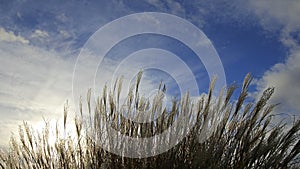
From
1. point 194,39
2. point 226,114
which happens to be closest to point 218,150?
point 226,114

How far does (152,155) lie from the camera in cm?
483

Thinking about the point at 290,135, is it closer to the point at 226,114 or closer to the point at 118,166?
the point at 226,114

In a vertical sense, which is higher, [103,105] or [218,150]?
[103,105]

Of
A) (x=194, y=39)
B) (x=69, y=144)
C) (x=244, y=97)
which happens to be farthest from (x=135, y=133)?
(x=194, y=39)

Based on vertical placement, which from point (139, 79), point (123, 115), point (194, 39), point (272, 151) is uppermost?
point (194, 39)

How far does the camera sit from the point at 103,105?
17.4ft

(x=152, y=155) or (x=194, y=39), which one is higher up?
(x=194, y=39)

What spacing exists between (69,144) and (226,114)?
7.25 feet

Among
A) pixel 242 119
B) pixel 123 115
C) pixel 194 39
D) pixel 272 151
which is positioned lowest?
pixel 272 151

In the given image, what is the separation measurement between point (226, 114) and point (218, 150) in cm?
49

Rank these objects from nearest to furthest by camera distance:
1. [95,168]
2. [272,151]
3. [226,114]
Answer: [272,151] < [226,114] < [95,168]

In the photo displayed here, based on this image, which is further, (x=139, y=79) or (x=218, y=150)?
(x=139, y=79)

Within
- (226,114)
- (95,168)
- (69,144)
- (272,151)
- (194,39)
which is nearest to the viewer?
(272,151)

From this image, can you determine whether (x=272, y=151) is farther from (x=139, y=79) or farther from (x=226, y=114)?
(x=139, y=79)
